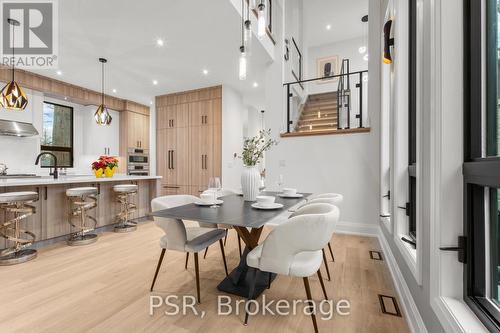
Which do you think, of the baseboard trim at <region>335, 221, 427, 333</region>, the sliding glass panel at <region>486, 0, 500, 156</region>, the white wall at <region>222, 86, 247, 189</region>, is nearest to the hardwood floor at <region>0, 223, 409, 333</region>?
the baseboard trim at <region>335, 221, 427, 333</region>

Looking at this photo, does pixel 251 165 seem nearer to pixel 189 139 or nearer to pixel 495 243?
pixel 495 243

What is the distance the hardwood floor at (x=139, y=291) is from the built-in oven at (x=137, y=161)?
14.5 feet

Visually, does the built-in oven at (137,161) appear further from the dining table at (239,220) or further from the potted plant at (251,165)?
the dining table at (239,220)

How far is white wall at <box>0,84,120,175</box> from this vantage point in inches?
198

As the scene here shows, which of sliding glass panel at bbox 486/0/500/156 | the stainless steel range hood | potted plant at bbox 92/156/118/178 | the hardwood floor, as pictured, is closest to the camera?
sliding glass panel at bbox 486/0/500/156

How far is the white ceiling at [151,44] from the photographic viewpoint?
300 centimetres

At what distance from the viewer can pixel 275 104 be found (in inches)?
180

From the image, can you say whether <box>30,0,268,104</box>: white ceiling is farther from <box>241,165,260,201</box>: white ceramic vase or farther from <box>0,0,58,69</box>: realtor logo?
<box>241,165,260,201</box>: white ceramic vase

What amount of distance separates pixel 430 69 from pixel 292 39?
6.14 m

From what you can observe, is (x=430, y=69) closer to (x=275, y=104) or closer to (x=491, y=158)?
(x=491, y=158)

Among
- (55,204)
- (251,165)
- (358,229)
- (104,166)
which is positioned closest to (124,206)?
(104,166)

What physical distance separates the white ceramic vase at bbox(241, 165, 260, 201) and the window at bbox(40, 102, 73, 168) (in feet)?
20.8

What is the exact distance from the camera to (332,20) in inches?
268

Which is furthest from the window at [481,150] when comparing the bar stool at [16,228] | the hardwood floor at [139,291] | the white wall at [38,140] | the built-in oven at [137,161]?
the built-in oven at [137,161]
